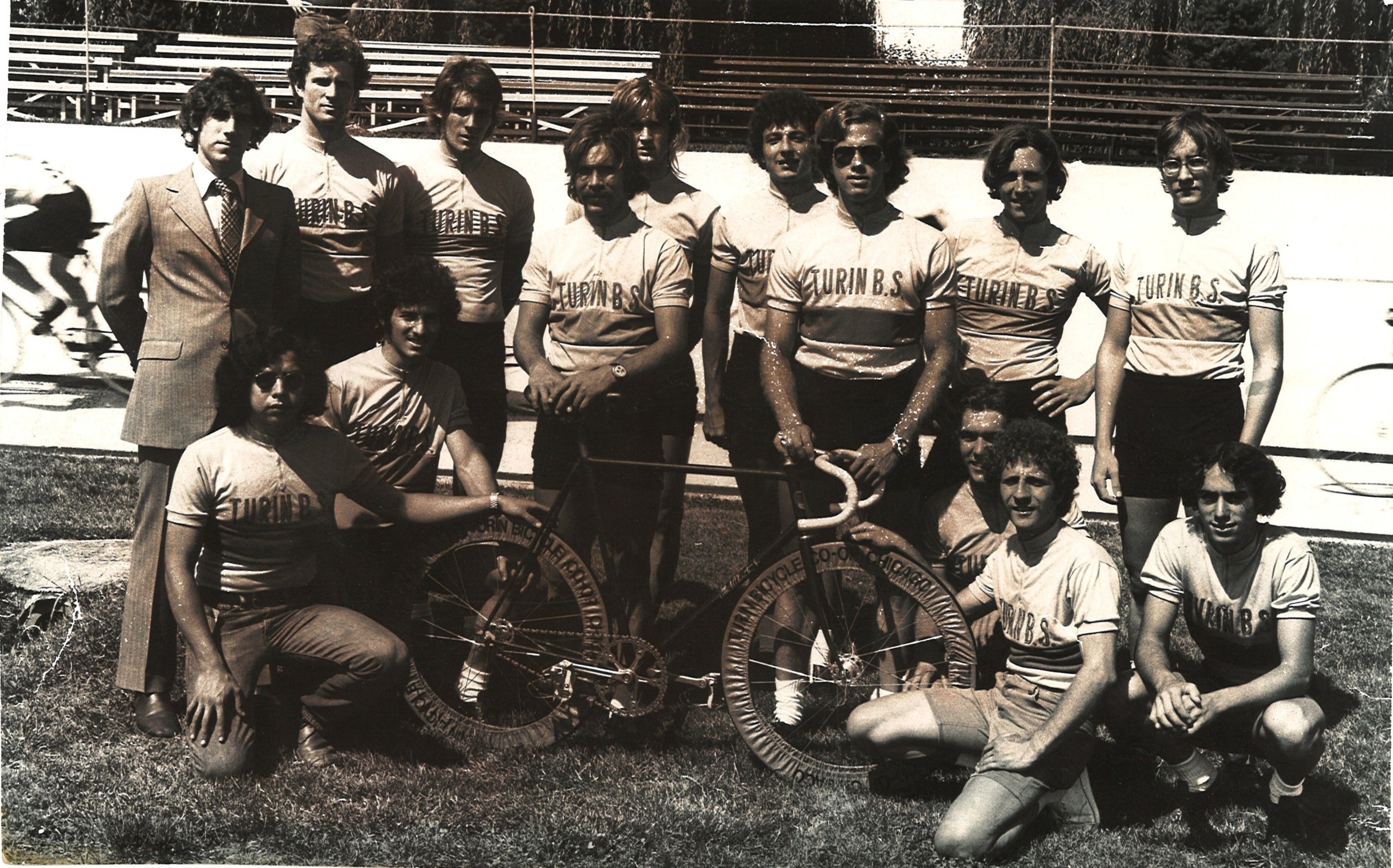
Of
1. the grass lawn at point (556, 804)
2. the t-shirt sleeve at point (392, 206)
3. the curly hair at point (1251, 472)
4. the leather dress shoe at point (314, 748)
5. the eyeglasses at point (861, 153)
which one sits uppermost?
the eyeglasses at point (861, 153)

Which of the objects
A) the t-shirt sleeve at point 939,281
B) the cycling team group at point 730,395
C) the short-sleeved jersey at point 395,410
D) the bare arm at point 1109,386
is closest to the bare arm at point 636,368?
the cycling team group at point 730,395

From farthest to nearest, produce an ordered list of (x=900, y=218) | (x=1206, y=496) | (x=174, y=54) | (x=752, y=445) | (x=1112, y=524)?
(x=1112, y=524) → (x=174, y=54) → (x=752, y=445) → (x=900, y=218) → (x=1206, y=496)

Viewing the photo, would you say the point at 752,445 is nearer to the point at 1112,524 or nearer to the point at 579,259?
the point at 579,259

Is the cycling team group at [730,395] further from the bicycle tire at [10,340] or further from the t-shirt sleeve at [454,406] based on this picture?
the bicycle tire at [10,340]

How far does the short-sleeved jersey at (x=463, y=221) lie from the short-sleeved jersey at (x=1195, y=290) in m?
2.25

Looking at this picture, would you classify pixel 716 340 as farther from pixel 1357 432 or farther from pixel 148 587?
pixel 1357 432

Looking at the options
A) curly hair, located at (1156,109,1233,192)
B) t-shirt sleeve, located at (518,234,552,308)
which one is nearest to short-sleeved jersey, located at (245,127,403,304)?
t-shirt sleeve, located at (518,234,552,308)

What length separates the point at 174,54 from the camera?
5.13 meters

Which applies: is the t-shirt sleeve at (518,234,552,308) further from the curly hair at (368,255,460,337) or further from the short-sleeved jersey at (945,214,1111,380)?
the short-sleeved jersey at (945,214,1111,380)

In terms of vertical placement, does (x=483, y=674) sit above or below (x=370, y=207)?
below

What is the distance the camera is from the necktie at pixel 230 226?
447 cm

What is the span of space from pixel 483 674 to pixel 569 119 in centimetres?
224

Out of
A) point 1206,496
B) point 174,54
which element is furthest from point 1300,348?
point 174,54

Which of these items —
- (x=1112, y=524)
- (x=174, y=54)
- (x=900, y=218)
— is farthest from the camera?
(x=1112, y=524)
